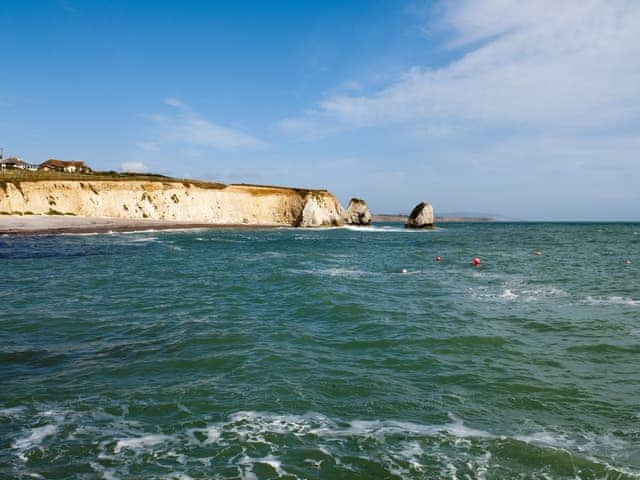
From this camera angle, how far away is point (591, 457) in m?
6.87

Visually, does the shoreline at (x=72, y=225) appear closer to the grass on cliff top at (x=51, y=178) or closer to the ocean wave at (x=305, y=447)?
the grass on cliff top at (x=51, y=178)

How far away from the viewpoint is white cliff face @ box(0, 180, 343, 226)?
2921 inches

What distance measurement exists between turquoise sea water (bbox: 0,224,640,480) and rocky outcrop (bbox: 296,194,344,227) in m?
85.4

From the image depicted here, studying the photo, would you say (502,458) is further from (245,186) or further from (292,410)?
(245,186)

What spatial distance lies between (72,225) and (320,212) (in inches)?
2247

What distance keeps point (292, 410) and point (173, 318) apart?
28.2 ft

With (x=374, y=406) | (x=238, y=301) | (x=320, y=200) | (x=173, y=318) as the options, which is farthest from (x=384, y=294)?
(x=320, y=200)

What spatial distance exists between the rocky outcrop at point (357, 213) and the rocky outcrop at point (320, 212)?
628 centimetres

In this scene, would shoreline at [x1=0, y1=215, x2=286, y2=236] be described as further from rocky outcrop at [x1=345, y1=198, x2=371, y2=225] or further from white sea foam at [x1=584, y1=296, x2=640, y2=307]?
white sea foam at [x1=584, y1=296, x2=640, y2=307]

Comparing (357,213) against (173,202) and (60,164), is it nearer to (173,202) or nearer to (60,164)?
(173,202)

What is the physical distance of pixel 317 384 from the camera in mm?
9758

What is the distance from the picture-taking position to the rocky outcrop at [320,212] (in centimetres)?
10631

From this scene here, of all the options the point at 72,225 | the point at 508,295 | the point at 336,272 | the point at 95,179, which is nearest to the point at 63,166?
the point at 95,179

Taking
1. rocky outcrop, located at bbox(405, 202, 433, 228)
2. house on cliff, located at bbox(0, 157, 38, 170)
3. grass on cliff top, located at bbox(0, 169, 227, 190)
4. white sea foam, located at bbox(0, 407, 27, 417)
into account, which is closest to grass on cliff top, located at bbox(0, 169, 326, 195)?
grass on cliff top, located at bbox(0, 169, 227, 190)
